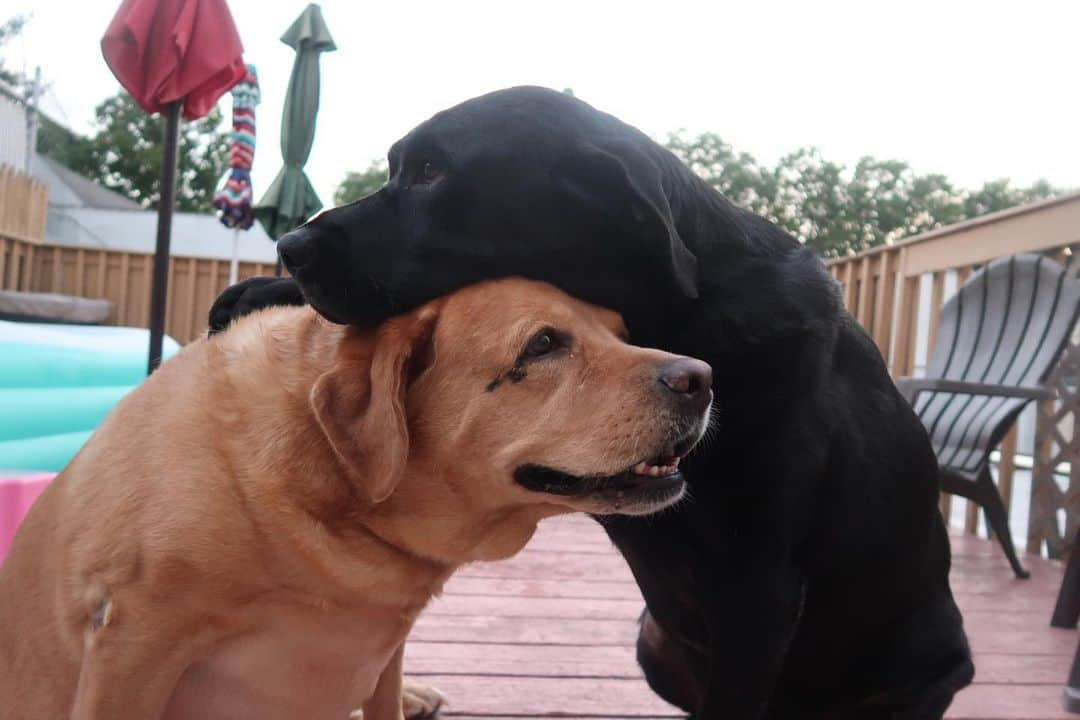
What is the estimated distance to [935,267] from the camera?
5238 mm

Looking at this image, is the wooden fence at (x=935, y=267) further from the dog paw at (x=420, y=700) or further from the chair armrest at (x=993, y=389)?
the dog paw at (x=420, y=700)

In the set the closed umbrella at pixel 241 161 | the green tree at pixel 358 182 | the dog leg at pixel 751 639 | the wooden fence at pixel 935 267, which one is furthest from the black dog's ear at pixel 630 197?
the green tree at pixel 358 182

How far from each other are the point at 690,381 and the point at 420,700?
123cm

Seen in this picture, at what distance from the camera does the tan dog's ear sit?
1.27 metres

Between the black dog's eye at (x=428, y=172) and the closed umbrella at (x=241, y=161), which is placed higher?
the closed umbrella at (x=241, y=161)

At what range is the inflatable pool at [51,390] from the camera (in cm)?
387

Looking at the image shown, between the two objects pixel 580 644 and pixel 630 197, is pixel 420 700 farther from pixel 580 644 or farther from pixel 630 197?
pixel 630 197

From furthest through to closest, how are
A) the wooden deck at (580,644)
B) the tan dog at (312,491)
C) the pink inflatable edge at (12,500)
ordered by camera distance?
the pink inflatable edge at (12,500) → the wooden deck at (580,644) → the tan dog at (312,491)

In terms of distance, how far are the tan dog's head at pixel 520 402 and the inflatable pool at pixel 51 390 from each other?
2.75 meters

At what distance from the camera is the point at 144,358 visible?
5.75 meters

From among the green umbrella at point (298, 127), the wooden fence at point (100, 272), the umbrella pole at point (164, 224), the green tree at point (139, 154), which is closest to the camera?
the umbrella pole at point (164, 224)

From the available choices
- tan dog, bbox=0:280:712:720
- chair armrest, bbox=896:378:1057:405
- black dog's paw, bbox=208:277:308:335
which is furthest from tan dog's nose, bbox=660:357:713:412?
chair armrest, bbox=896:378:1057:405

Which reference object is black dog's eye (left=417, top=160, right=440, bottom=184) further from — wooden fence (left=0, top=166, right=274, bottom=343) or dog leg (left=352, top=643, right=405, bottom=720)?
wooden fence (left=0, top=166, right=274, bottom=343)

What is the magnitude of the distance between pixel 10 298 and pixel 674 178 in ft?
31.5
